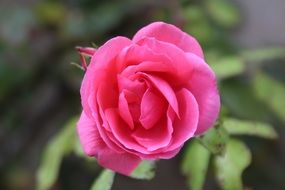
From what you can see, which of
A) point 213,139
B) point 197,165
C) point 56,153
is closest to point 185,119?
point 213,139

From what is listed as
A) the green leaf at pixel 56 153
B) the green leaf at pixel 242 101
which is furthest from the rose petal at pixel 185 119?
the green leaf at pixel 242 101

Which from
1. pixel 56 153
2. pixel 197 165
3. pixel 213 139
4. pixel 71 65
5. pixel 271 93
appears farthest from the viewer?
pixel 71 65

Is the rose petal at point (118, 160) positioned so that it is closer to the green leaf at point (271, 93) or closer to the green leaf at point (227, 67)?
the green leaf at point (227, 67)

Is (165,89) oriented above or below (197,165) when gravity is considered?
above

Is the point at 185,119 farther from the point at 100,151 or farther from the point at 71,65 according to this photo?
the point at 71,65

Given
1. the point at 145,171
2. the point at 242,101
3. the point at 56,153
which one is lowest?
the point at 242,101

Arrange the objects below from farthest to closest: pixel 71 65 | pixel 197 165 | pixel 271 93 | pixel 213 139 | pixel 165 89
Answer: pixel 71 65
pixel 271 93
pixel 197 165
pixel 213 139
pixel 165 89
